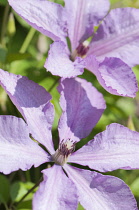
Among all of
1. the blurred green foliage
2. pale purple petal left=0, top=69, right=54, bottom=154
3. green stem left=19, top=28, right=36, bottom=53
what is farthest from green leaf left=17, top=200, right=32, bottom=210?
green stem left=19, top=28, right=36, bottom=53

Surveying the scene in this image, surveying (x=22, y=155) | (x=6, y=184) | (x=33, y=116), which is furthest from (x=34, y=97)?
(x=6, y=184)

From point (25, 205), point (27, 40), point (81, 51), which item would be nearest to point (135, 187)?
point (25, 205)

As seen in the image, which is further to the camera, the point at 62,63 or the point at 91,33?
the point at 91,33

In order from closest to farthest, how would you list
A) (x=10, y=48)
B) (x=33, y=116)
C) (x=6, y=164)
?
1. (x=6, y=164)
2. (x=33, y=116)
3. (x=10, y=48)

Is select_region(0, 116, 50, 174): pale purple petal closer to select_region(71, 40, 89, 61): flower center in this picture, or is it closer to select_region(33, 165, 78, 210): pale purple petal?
select_region(33, 165, 78, 210): pale purple petal

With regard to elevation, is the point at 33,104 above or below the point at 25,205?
above

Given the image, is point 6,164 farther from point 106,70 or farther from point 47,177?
point 106,70

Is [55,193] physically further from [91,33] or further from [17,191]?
[91,33]
